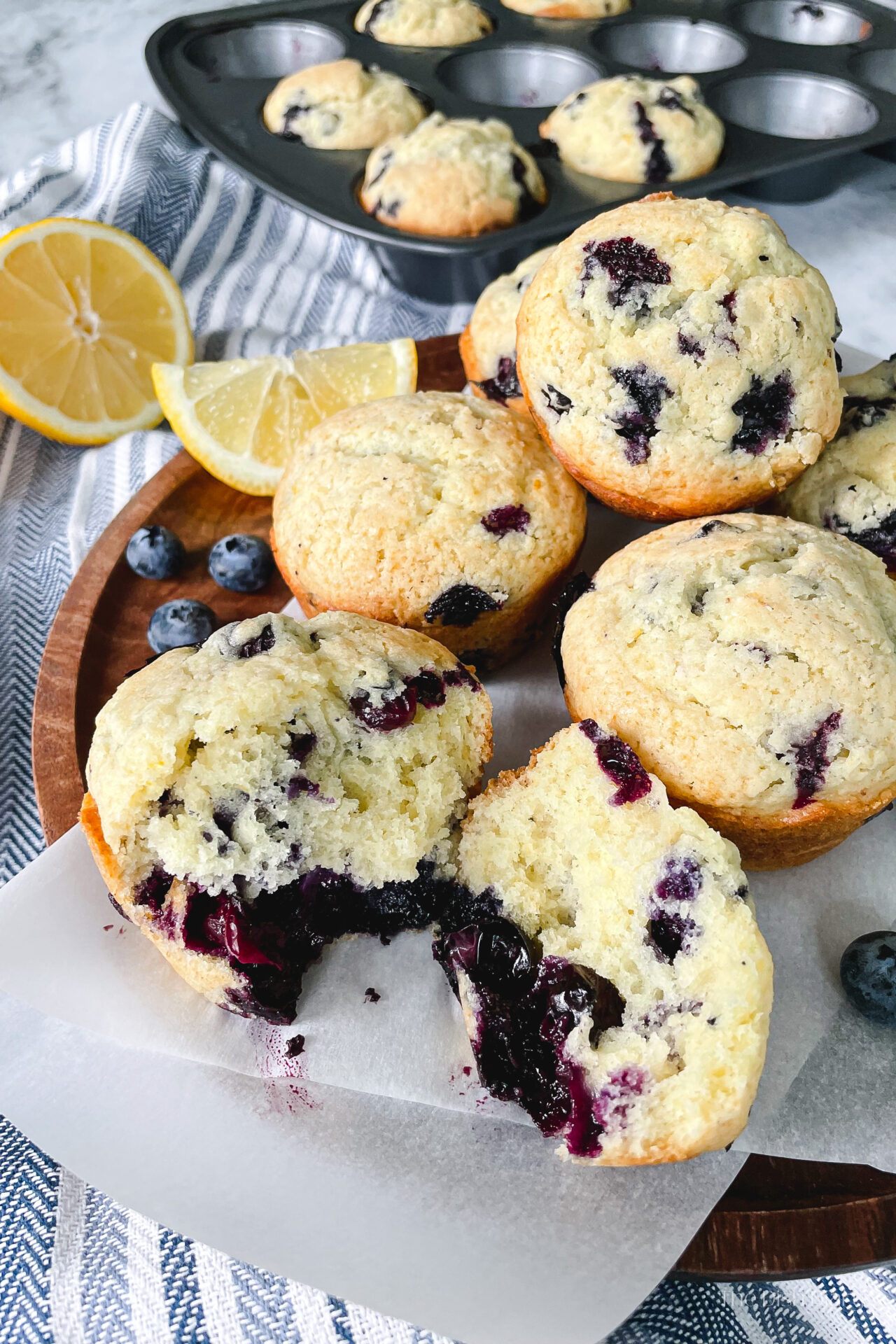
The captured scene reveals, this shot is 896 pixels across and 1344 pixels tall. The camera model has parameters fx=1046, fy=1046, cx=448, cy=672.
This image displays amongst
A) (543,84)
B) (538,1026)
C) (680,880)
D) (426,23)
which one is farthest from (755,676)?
(426,23)

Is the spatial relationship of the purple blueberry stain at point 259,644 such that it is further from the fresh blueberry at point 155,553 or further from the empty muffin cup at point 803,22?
the empty muffin cup at point 803,22

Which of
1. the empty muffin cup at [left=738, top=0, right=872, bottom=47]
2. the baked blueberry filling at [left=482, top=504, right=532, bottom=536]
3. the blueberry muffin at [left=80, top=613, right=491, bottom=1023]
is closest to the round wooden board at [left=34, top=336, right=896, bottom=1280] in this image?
the blueberry muffin at [left=80, top=613, right=491, bottom=1023]

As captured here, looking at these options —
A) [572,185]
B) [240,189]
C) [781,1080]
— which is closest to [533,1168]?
[781,1080]

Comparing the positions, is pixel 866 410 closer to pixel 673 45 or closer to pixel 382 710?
pixel 382 710

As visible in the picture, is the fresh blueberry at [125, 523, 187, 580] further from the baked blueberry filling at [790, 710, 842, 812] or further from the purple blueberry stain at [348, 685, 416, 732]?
the baked blueberry filling at [790, 710, 842, 812]

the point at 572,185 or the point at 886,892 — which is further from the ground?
the point at 572,185

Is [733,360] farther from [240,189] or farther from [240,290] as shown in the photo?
[240,189]

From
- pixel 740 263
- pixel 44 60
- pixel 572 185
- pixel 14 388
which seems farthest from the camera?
pixel 44 60
